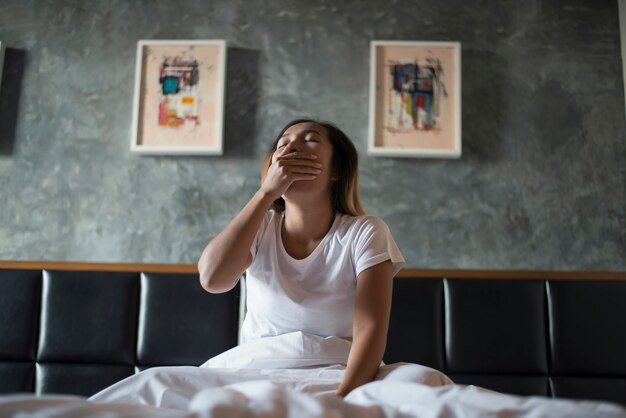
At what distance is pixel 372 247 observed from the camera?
140cm

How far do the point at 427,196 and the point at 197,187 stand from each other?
2.78ft

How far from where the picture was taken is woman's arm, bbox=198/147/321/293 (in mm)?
1393

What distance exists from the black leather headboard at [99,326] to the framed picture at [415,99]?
0.82 metres

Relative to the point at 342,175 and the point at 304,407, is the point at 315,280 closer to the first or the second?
the point at 342,175

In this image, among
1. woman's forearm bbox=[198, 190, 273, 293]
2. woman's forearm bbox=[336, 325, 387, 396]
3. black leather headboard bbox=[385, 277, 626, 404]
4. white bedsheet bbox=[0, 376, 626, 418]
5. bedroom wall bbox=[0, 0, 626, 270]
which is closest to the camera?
white bedsheet bbox=[0, 376, 626, 418]

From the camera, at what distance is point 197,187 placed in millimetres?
2229

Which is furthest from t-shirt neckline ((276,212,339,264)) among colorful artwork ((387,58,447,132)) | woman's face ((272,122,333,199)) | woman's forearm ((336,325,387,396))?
colorful artwork ((387,58,447,132))

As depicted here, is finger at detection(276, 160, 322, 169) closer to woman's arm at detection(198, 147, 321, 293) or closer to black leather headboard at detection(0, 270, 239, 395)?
woman's arm at detection(198, 147, 321, 293)

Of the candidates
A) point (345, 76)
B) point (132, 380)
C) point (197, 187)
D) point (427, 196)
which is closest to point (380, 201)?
point (427, 196)

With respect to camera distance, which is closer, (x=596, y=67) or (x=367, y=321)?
(x=367, y=321)

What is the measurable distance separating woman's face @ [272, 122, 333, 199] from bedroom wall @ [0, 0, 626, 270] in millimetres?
654

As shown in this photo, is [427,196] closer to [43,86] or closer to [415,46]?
[415,46]

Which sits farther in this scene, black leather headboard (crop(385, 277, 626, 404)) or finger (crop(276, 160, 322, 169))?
black leather headboard (crop(385, 277, 626, 404))

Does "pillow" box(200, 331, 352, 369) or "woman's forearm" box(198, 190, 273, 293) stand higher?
"woman's forearm" box(198, 190, 273, 293)
